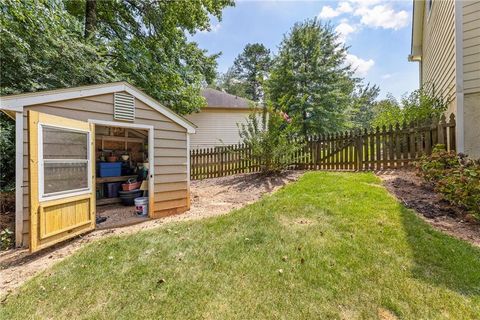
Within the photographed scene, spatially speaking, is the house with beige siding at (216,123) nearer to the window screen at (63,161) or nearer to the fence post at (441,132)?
the fence post at (441,132)

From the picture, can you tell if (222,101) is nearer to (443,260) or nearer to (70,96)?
(70,96)

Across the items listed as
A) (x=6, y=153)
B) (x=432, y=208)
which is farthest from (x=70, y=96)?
(x=432, y=208)

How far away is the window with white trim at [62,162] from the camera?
3.47 meters

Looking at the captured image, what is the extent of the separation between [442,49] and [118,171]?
32.8 feet

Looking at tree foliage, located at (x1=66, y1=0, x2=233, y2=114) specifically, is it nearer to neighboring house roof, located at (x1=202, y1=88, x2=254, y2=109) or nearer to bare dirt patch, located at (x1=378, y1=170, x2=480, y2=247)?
neighboring house roof, located at (x1=202, y1=88, x2=254, y2=109)

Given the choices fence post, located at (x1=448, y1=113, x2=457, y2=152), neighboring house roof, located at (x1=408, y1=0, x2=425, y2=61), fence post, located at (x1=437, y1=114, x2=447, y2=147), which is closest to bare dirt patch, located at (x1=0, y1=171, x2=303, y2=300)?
fence post, located at (x1=437, y1=114, x2=447, y2=147)

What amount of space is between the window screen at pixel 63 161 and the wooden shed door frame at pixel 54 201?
0.04 m

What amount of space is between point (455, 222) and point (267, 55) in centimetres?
3867

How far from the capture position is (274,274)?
2.74 metres

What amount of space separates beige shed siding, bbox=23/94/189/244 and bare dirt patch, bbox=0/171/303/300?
0.43 meters

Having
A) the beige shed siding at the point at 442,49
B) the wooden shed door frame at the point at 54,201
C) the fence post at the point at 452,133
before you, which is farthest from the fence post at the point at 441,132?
the wooden shed door frame at the point at 54,201

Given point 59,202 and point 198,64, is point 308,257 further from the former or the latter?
point 198,64

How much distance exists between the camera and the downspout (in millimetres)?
5375

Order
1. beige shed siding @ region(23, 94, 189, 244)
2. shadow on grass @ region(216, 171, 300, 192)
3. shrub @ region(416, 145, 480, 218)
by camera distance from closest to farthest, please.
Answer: shrub @ region(416, 145, 480, 218) < beige shed siding @ region(23, 94, 189, 244) < shadow on grass @ region(216, 171, 300, 192)
